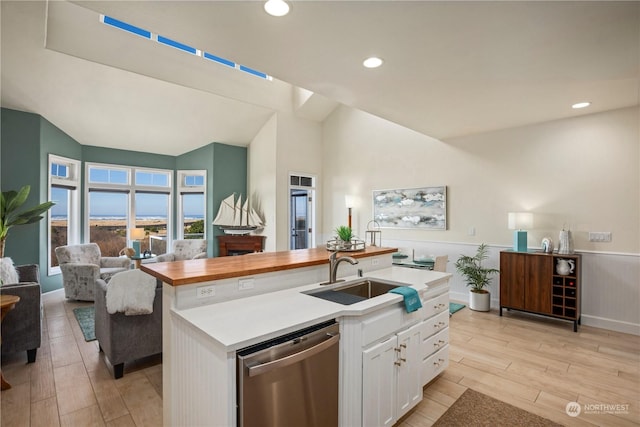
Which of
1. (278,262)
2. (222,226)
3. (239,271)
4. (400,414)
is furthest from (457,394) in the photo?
(222,226)

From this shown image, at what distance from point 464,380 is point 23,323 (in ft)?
13.1

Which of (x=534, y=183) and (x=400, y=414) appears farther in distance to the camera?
(x=534, y=183)

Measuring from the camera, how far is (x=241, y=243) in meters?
6.61

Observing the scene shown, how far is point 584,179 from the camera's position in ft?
13.0

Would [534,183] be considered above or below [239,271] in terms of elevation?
above

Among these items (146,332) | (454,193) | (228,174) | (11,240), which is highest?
(228,174)

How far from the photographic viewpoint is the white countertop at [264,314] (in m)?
1.40

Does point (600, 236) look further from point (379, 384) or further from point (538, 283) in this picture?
point (379, 384)

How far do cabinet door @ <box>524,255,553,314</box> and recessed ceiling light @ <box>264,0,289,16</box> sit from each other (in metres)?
4.04

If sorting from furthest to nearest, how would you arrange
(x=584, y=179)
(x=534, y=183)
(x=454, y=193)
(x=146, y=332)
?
1. (x=454, y=193)
2. (x=534, y=183)
3. (x=584, y=179)
4. (x=146, y=332)

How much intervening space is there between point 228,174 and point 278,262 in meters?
5.14

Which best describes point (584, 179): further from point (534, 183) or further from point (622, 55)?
point (622, 55)

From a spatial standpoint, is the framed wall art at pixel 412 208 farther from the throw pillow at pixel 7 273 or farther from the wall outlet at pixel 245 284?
the throw pillow at pixel 7 273

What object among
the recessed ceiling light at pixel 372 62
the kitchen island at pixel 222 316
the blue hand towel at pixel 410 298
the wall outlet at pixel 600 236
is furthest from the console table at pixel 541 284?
the recessed ceiling light at pixel 372 62
